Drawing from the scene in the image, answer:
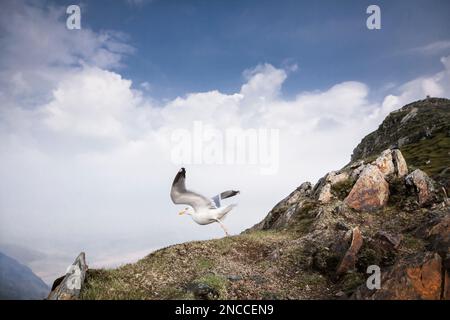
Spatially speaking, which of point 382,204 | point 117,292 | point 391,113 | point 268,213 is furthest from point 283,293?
point 391,113

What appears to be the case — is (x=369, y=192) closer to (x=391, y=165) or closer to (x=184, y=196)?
(x=391, y=165)

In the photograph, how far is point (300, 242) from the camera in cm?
2297

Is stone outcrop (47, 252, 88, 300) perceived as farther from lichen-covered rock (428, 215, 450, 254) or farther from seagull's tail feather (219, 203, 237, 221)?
lichen-covered rock (428, 215, 450, 254)

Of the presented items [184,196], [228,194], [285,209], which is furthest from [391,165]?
[184,196]

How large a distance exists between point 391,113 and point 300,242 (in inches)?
5944

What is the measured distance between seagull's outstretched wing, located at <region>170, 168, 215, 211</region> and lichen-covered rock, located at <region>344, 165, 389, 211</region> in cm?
1642

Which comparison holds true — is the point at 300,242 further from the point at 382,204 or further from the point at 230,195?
the point at 382,204

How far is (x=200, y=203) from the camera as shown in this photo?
19578mm

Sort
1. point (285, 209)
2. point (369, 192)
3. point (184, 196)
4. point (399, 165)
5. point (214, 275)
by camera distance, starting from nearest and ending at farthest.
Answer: point (214, 275), point (184, 196), point (369, 192), point (399, 165), point (285, 209)

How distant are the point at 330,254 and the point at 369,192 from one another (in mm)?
14165

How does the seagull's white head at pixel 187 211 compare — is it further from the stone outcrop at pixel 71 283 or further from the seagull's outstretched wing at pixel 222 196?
the stone outcrop at pixel 71 283

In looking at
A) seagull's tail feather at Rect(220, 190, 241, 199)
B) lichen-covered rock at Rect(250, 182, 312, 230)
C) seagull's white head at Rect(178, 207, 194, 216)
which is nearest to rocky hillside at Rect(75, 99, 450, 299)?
lichen-covered rock at Rect(250, 182, 312, 230)

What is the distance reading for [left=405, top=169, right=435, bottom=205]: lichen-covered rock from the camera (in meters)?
29.3
